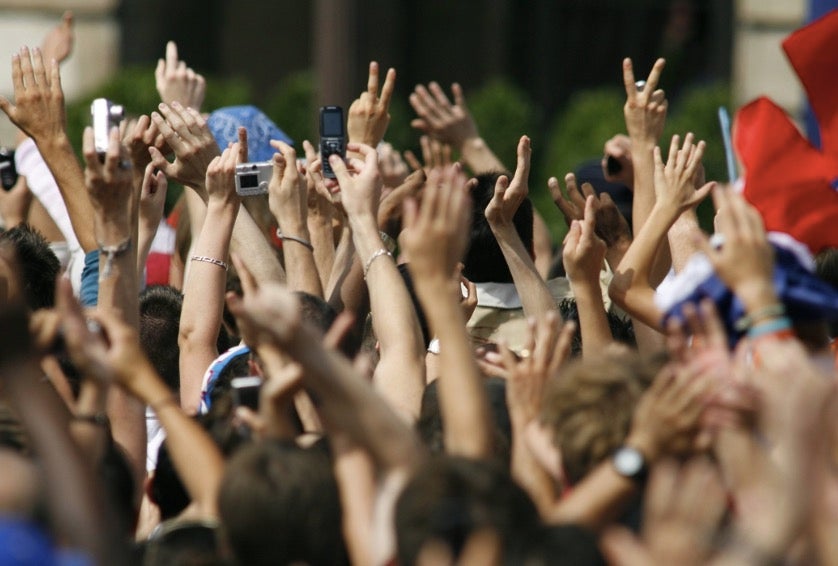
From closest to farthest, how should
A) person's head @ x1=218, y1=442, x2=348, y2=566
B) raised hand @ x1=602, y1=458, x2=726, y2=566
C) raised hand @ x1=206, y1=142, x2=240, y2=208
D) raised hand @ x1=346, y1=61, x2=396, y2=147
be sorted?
raised hand @ x1=602, y1=458, x2=726, y2=566
person's head @ x1=218, y1=442, x2=348, y2=566
raised hand @ x1=206, y1=142, x2=240, y2=208
raised hand @ x1=346, y1=61, x2=396, y2=147

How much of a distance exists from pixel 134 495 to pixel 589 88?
11676 millimetres

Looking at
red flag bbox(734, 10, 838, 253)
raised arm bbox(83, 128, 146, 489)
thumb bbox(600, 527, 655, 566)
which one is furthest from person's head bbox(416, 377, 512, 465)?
red flag bbox(734, 10, 838, 253)

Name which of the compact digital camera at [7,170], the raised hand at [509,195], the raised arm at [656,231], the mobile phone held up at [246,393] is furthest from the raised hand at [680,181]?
the compact digital camera at [7,170]

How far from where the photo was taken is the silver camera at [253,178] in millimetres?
4641

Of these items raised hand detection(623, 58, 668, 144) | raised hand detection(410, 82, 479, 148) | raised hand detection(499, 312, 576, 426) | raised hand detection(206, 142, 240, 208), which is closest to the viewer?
raised hand detection(499, 312, 576, 426)

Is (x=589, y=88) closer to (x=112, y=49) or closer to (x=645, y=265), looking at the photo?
(x=112, y=49)

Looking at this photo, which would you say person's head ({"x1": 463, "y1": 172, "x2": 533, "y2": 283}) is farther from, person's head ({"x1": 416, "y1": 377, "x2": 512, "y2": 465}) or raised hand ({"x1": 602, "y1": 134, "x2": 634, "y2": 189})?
person's head ({"x1": 416, "y1": 377, "x2": 512, "y2": 465})

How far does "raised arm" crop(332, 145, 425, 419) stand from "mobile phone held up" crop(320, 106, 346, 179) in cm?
67

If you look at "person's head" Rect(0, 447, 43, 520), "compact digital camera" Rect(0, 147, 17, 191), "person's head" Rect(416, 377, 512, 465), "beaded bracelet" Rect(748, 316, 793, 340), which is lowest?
"compact digital camera" Rect(0, 147, 17, 191)

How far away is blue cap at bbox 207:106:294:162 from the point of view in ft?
19.4

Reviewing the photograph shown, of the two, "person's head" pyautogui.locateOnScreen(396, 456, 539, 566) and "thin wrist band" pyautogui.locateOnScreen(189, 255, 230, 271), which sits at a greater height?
"person's head" pyautogui.locateOnScreen(396, 456, 539, 566)

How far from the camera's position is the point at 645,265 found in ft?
13.7

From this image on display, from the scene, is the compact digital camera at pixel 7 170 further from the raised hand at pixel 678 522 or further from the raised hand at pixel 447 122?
the raised hand at pixel 678 522

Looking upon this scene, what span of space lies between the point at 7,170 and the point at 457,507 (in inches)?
146
